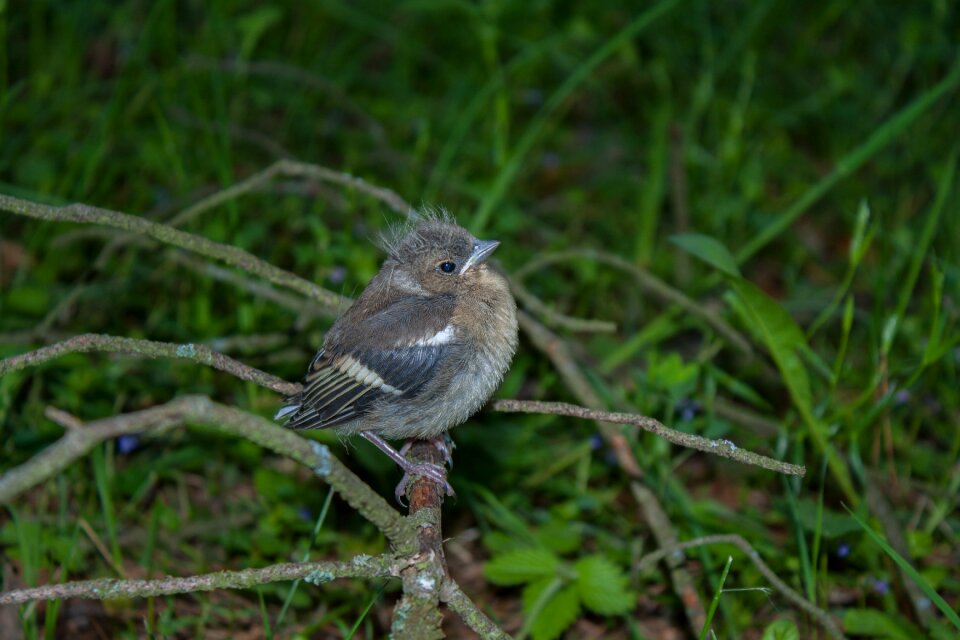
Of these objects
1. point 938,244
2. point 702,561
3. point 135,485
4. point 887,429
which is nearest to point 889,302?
point 938,244

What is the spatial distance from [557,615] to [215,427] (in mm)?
1732

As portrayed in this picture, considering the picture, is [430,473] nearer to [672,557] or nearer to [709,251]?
[672,557]

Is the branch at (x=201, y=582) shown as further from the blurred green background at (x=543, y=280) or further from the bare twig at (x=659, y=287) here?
the bare twig at (x=659, y=287)

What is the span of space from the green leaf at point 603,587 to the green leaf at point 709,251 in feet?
3.58

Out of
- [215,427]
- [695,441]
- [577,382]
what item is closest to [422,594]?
[215,427]

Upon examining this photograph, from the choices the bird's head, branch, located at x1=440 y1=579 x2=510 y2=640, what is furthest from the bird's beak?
branch, located at x1=440 y1=579 x2=510 y2=640

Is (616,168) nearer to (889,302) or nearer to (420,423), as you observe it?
(889,302)

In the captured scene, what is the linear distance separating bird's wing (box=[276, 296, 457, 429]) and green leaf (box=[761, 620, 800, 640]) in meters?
1.23

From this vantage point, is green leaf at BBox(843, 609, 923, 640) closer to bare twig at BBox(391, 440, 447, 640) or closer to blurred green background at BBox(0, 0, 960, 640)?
blurred green background at BBox(0, 0, 960, 640)

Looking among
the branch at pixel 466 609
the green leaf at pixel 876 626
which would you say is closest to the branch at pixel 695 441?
the branch at pixel 466 609

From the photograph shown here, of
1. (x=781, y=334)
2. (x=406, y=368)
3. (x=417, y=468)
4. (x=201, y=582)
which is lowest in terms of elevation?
(x=417, y=468)

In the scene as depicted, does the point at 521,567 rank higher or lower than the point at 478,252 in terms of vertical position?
lower

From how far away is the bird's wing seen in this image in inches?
122

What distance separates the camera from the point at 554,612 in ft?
10.9
